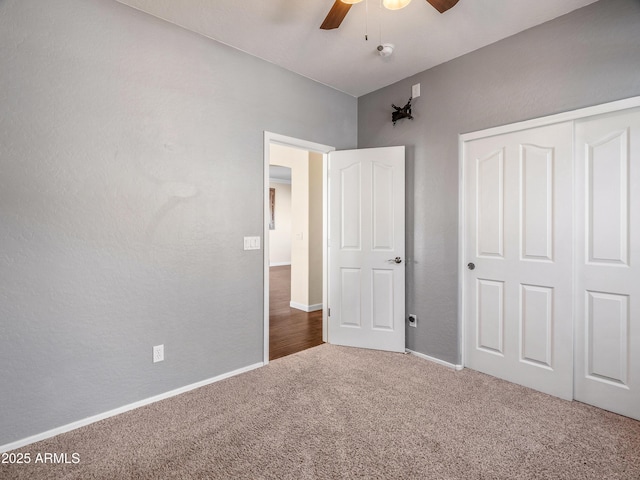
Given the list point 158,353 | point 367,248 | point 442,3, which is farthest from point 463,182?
point 158,353

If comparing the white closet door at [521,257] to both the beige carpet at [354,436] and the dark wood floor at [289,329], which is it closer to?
the beige carpet at [354,436]

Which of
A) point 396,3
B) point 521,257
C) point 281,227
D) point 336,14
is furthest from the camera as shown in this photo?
point 281,227

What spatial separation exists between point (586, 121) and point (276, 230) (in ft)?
26.8

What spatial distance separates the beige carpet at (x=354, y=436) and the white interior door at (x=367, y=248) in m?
0.75

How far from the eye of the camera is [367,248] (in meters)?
3.29

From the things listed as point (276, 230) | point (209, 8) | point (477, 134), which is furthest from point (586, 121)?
point (276, 230)

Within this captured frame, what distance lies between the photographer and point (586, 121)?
2.21 metres

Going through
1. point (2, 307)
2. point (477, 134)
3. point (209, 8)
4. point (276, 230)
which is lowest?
point (2, 307)

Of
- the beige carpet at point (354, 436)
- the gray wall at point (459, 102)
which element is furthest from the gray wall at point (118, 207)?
the gray wall at point (459, 102)

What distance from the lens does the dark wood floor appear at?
3363mm

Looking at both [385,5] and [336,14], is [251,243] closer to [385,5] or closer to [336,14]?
[336,14]

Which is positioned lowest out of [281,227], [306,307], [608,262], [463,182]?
[306,307]

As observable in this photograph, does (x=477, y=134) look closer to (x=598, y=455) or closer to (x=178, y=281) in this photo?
(x=598, y=455)

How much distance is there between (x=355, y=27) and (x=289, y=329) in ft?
10.5
